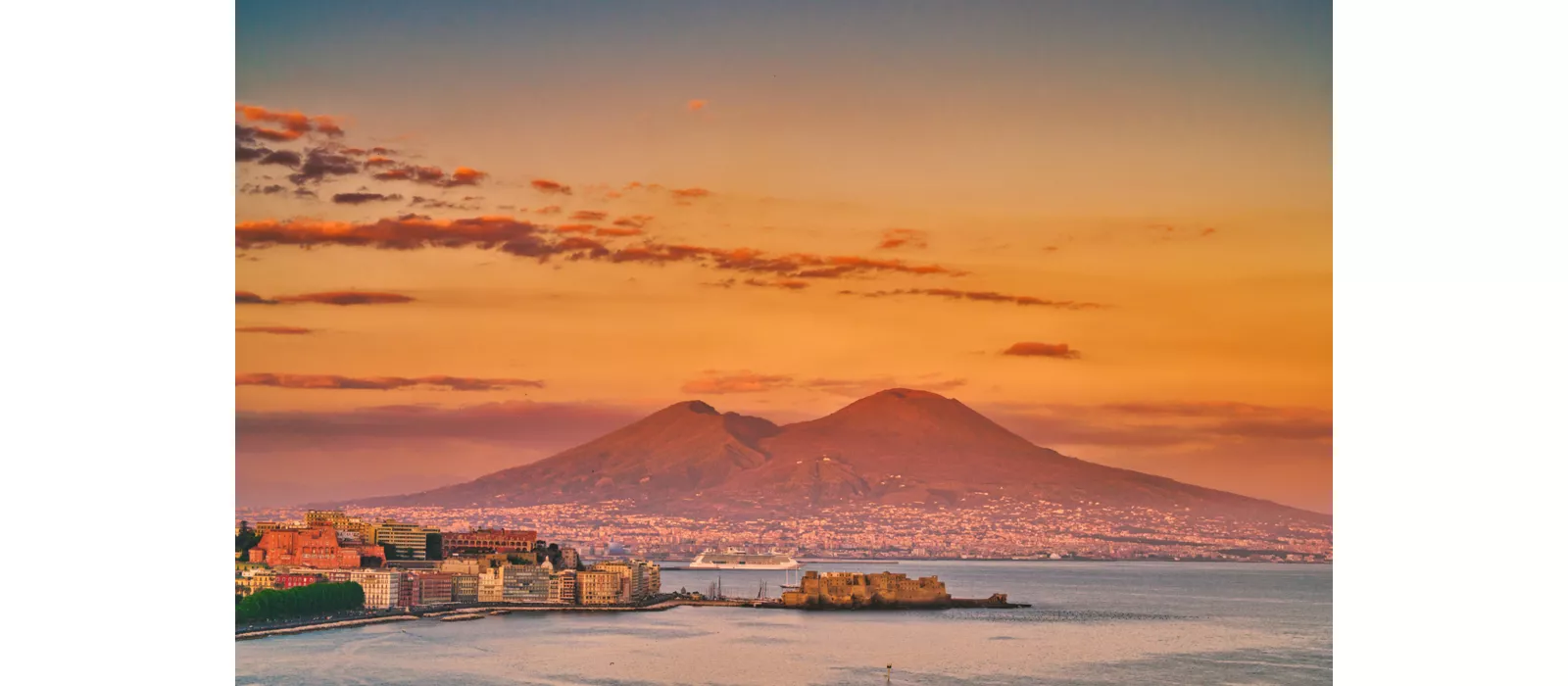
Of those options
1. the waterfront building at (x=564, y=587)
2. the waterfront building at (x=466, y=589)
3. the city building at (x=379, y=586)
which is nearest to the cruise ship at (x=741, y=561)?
the waterfront building at (x=564, y=587)

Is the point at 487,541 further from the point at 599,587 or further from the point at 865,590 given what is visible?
the point at 865,590

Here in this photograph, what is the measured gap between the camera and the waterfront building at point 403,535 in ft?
27.0

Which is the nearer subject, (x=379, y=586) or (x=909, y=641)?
(x=909, y=641)

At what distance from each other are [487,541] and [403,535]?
44cm

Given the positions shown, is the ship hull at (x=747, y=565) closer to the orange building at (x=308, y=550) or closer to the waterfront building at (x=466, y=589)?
the waterfront building at (x=466, y=589)

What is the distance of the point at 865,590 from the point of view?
27.3 feet

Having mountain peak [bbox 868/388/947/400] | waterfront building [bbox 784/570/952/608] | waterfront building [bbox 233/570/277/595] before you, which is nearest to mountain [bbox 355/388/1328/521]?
mountain peak [bbox 868/388/947/400]

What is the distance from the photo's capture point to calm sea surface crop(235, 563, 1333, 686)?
7.04m

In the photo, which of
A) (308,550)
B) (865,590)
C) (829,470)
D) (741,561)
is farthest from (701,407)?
(308,550)

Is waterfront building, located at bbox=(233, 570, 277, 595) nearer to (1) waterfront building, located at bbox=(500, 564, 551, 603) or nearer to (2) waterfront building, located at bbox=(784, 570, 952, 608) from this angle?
(1) waterfront building, located at bbox=(500, 564, 551, 603)

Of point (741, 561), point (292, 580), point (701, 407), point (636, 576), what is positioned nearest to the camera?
point (701, 407)

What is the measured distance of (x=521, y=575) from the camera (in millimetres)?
8539
